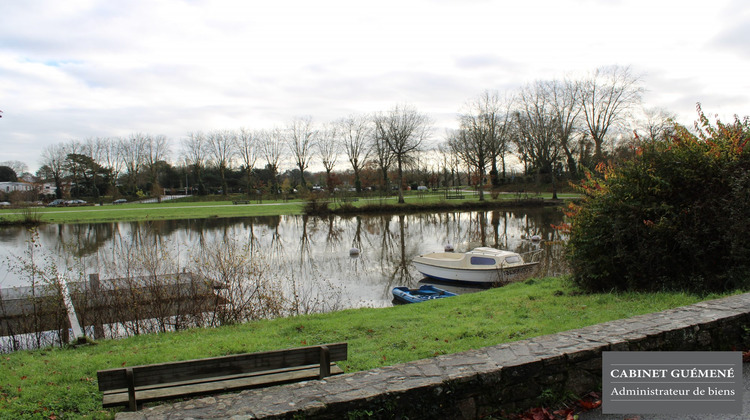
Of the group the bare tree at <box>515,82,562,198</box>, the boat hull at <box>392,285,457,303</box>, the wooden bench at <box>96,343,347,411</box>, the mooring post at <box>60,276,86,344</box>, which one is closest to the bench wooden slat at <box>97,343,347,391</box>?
the wooden bench at <box>96,343,347,411</box>

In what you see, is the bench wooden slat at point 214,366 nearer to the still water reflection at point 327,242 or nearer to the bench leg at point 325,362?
the bench leg at point 325,362

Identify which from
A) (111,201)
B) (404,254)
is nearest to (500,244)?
(404,254)

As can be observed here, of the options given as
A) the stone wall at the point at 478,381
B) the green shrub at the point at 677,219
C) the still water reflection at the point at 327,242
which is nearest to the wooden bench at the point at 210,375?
the stone wall at the point at 478,381

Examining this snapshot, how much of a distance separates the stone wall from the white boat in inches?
435

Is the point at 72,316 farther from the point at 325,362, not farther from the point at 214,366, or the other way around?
the point at 325,362

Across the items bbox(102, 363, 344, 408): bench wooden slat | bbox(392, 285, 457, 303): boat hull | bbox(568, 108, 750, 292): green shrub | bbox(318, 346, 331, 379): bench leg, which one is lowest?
bbox(392, 285, 457, 303): boat hull

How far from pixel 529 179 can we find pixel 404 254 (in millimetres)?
55867

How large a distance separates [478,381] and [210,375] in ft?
8.36

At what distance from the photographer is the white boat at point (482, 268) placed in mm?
16172

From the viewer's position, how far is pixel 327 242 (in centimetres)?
2734

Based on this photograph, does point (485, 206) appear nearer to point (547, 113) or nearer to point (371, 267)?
point (547, 113)

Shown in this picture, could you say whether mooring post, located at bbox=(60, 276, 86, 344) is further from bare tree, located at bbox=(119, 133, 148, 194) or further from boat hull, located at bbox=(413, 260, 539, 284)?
bare tree, located at bbox=(119, 133, 148, 194)

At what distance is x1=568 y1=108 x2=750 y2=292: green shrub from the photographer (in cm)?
763

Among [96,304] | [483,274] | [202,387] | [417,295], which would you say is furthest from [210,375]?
[483,274]
